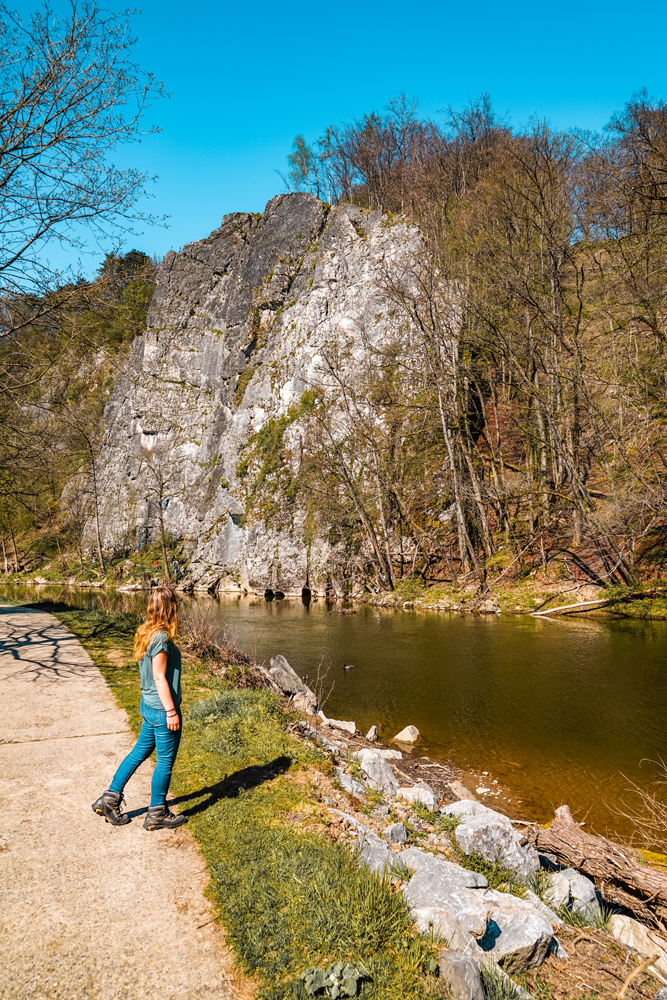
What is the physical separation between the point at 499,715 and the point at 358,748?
3309 mm

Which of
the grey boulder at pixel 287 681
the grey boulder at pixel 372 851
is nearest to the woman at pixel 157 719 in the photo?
the grey boulder at pixel 372 851

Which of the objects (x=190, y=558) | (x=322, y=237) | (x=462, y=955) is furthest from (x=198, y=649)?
(x=322, y=237)

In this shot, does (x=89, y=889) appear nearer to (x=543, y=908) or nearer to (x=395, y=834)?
(x=395, y=834)

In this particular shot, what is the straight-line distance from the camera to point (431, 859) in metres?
3.93

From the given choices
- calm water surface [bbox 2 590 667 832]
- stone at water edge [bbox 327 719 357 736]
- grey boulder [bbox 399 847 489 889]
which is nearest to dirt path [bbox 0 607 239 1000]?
grey boulder [bbox 399 847 489 889]

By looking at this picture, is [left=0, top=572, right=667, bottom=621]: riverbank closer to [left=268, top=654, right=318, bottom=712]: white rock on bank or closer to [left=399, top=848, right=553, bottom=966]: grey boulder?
[left=268, top=654, right=318, bottom=712]: white rock on bank

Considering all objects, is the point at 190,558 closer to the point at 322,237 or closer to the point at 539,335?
the point at 322,237

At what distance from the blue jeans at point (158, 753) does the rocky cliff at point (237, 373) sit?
2452 cm

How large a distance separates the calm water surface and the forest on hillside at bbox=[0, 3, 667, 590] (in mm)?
5573

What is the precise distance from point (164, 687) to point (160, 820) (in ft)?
3.25

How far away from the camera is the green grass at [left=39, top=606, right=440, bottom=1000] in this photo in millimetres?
2861

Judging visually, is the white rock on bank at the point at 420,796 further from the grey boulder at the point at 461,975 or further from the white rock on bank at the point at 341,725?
the grey boulder at the point at 461,975

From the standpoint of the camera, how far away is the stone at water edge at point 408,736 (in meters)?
8.55

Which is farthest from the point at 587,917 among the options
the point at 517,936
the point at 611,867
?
the point at 517,936
